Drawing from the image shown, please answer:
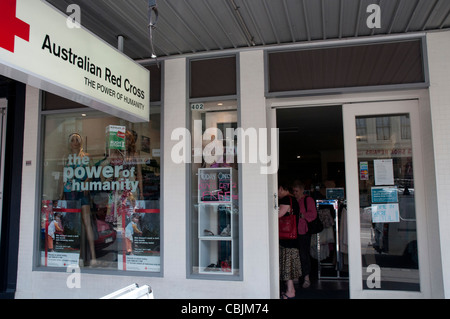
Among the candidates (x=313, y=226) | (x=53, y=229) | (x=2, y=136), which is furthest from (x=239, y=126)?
(x=2, y=136)

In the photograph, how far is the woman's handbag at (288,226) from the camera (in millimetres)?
5203

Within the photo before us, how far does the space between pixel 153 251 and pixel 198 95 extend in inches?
83.3

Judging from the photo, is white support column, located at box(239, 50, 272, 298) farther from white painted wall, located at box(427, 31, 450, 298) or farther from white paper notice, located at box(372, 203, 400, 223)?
white painted wall, located at box(427, 31, 450, 298)

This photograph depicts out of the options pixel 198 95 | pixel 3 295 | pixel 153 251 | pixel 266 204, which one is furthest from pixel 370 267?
pixel 3 295

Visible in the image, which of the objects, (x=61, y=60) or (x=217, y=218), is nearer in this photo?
(x=61, y=60)

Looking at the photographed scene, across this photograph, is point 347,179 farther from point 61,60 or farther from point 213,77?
point 61,60

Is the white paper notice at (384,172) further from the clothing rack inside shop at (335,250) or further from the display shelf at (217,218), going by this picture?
the clothing rack inside shop at (335,250)

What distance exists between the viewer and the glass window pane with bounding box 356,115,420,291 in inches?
165

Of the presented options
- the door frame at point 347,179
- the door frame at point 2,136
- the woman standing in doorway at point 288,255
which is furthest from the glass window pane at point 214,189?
the door frame at point 2,136

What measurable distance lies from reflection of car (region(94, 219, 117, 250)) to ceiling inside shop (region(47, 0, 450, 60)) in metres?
2.44

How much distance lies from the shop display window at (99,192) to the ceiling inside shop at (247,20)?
111 cm

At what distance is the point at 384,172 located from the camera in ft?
14.2

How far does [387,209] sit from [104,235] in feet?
12.3

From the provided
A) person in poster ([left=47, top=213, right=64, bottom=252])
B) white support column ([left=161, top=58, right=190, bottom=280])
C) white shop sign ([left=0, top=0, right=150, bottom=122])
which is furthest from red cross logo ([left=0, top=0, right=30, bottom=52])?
person in poster ([left=47, top=213, right=64, bottom=252])
